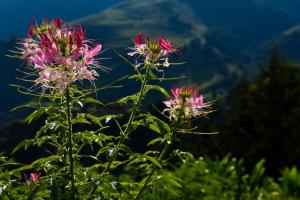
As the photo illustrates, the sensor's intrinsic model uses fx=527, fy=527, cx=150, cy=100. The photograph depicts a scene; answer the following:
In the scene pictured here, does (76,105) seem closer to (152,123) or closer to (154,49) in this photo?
(152,123)

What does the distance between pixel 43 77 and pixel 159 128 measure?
910 millimetres

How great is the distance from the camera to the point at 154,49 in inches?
149

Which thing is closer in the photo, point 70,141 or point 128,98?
point 70,141

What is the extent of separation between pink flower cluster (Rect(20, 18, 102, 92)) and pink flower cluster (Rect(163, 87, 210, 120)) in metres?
0.90

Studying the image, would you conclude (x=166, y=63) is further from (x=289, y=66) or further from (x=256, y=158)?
(x=289, y=66)

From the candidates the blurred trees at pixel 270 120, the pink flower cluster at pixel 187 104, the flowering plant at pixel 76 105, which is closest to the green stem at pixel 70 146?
the flowering plant at pixel 76 105

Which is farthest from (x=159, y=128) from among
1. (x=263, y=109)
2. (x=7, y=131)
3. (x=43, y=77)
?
(x=7, y=131)

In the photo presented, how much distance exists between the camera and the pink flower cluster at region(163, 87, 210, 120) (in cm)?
405

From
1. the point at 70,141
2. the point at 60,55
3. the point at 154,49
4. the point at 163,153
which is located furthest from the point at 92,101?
the point at 163,153

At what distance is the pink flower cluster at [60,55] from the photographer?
318cm

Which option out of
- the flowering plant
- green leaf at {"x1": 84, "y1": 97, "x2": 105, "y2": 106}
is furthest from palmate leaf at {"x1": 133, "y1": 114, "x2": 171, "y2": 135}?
green leaf at {"x1": 84, "y1": 97, "x2": 105, "y2": 106}

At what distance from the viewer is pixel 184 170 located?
35.4ft

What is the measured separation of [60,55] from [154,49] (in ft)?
2.76

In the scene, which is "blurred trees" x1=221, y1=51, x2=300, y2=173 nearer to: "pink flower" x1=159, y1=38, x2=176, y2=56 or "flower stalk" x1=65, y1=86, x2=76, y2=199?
"pink flower" x1=159, y1=38, x2=176, y2=56
